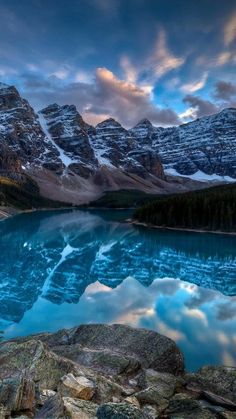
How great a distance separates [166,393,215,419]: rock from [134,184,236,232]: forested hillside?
356ft

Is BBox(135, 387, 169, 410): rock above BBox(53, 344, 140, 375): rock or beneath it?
above

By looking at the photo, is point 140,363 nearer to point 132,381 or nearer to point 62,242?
point 132,381

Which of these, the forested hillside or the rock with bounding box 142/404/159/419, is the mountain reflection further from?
the rock with bounding box 142/404/159/419

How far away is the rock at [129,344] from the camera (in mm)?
20188

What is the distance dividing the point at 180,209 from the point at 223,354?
3994 inches

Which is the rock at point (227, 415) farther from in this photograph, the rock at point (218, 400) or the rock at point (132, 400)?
the rock at point (132, 400)

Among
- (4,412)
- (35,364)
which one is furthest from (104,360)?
(4,412)

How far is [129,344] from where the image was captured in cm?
2166

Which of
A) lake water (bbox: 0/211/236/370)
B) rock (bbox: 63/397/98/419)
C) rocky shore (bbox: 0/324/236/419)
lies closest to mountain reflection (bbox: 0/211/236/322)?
lake water (bbox: 0/211/236/370)

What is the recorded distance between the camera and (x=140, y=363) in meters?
19.2

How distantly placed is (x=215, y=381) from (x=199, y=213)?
110873 millimetres

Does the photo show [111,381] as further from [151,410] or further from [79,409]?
[79,409]

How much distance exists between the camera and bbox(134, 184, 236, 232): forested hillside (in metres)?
120

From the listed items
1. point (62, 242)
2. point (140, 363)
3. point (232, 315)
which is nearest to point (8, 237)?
point (62, 242)
